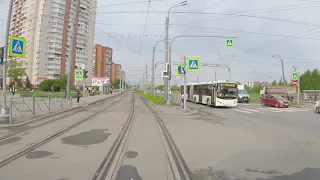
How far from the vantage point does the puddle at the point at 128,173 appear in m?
4.58

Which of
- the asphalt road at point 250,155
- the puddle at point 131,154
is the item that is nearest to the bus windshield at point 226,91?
the asphalt road at point 250,155

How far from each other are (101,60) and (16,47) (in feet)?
265

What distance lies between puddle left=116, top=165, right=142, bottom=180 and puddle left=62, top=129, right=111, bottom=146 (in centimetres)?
269

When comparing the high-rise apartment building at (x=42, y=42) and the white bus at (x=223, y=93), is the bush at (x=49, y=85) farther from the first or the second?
the white bus at (x=223, y=93)

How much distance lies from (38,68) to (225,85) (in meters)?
72.9

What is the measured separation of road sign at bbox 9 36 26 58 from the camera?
454 inches

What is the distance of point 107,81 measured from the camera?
6538 cm

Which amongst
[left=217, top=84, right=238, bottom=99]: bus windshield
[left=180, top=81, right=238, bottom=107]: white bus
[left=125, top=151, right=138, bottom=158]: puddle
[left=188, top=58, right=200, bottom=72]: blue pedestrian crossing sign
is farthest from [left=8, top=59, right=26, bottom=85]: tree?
[left=125, top=151, right=138, bottom=158]: puddle

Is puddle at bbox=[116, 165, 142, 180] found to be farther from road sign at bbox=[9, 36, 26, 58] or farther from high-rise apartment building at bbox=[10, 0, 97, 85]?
high-rise apartment building at bbox=[10, 0, 97, 85]

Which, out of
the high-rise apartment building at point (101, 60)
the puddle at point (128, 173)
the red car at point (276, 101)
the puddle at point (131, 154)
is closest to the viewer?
the puddle at point (128, 173)

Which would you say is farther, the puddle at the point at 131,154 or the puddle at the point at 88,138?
the puddle at the point at 88,138

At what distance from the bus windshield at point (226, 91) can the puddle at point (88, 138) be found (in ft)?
54.8

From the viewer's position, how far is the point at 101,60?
3563 inches

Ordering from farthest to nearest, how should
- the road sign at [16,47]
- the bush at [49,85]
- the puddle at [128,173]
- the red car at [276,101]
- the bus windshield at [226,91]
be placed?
the bush at [49,85]
the red car at [276,101]
the bus windshield at [226,91]
the road sign at [16,47]
the puddle at [128,173]
